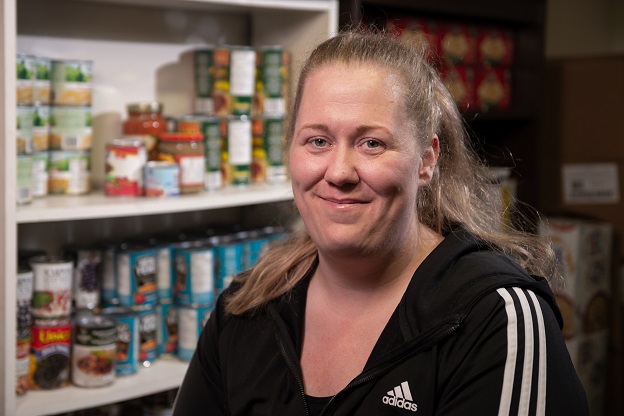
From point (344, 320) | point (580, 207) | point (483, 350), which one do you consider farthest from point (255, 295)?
point (580, 207)

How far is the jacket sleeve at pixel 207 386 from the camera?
1.56 metres

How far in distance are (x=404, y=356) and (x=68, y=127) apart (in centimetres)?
100

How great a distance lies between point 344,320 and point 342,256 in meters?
0.14

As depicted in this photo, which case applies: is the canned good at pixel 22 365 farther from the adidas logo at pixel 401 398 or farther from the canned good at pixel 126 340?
the adidas logo at pixel 401 398

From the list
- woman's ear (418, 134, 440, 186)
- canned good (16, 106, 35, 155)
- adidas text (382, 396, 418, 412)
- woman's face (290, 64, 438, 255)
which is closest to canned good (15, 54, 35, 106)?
canned good (16, 106, 35, 155)

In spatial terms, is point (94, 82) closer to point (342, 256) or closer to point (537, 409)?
point (342, 256)

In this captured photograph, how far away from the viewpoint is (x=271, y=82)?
2.12 m

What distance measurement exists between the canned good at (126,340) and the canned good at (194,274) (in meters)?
0.15

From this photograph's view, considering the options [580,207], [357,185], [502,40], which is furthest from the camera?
[580,207]

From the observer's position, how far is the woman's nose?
1.28 meters

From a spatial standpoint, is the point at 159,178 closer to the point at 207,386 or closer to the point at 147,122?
the point at 147,122

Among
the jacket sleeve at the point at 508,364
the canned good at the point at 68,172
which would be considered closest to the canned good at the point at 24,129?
the canned good at the point at 68,172

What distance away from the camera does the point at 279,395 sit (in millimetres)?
1396

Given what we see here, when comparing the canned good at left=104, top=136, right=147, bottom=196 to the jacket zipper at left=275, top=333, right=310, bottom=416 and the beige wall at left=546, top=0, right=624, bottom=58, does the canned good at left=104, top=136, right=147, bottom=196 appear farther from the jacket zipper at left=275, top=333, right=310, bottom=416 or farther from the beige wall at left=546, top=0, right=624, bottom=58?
the beige wall at left=546, top=0, right=624, bottom=58
